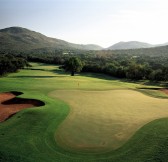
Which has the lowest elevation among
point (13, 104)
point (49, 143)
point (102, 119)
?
point (13, 104)

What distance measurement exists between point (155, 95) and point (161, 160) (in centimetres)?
3247

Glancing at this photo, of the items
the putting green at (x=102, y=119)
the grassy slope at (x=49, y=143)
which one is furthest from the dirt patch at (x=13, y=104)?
the grassy slope at (x=49, y=143)

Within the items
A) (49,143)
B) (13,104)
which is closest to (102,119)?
(49,143)

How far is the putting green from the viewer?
81.1 feet

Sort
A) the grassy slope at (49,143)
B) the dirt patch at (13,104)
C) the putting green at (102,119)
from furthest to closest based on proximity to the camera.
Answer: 1. the dirt patch at (13,104)
2. the putting green at (102,119)
3. the grassy slope at (49,143)

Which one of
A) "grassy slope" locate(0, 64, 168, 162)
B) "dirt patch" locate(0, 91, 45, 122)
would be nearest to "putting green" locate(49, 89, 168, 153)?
"grassy slope" locate(0, 64, 168, 162)

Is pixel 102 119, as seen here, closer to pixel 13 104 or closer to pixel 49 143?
pixel 49 143

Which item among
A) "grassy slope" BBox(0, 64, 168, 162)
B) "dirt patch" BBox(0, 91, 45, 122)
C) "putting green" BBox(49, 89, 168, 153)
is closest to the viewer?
"grassy slope" BBox(0, 64, 168, 162)

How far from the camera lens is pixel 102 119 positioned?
1270 inches

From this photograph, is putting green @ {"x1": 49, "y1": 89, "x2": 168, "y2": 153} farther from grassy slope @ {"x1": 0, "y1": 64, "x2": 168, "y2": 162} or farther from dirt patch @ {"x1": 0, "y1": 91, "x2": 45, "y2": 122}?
dirt patch @ {"x1": 0, "y1": 91, "x2": 45, "y2": 122}

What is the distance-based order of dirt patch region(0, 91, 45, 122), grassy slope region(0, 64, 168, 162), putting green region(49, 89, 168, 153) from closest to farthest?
grassy slope region(0, 64, 168, 162), putting green region(49, 89, 168, 153), dirt patch region(0, 91, 45, 122)

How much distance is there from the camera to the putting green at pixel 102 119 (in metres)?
24.7

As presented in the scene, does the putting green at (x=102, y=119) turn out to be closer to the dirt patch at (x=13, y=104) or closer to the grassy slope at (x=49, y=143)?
the grassy slope at (x=49, y=143)

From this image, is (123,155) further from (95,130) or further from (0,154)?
(0,154)
